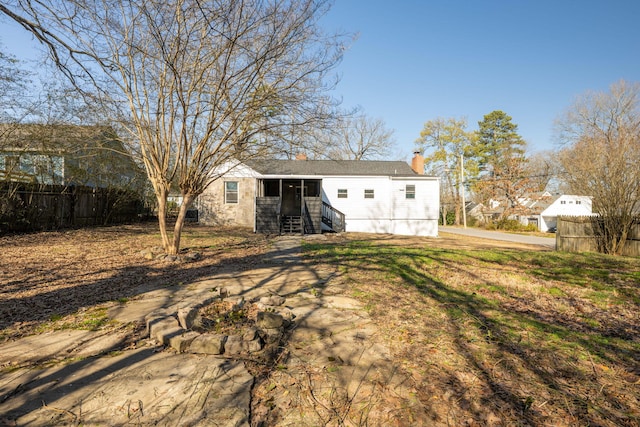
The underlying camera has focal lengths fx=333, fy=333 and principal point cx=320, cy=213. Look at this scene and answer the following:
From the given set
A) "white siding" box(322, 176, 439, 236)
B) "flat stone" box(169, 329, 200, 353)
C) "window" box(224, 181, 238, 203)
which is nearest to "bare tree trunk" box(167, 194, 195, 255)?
"flat stone" box(169, 329, 200, 353)

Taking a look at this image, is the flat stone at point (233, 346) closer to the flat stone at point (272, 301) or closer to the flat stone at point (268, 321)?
the flat stone at point (268, 321)

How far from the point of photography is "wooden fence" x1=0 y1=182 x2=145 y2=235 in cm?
1180

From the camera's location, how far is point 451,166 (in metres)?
42.8

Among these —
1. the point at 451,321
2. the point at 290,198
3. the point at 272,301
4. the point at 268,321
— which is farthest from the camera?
the point at 290,198

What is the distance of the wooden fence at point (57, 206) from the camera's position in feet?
38.7

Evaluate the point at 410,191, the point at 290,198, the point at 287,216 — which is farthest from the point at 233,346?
the point at 290,198

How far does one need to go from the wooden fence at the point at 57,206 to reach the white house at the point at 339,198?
479cm

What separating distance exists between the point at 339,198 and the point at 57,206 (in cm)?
1354

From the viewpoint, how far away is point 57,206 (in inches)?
551

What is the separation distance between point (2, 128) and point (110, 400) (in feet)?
46.2

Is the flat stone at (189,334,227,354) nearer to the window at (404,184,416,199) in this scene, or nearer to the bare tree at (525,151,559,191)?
the window at (404,184,416,199)

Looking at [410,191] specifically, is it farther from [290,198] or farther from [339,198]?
[290,198]

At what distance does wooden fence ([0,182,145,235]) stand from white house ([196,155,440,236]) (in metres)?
4.79

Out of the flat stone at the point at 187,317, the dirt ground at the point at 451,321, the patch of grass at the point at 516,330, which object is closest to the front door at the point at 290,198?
the dirt ground at the point at 451,321
